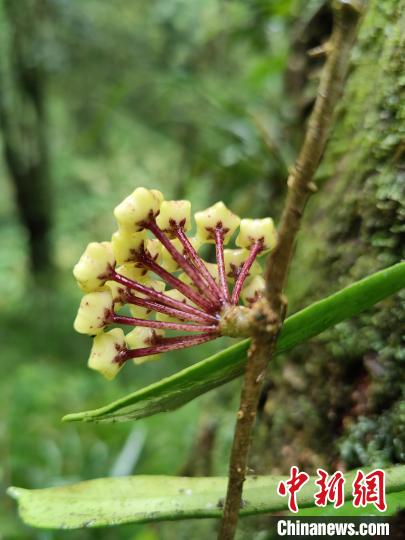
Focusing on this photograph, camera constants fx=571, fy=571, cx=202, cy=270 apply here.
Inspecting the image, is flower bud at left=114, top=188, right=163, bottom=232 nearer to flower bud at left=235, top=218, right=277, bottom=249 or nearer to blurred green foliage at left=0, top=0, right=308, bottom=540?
flower bud at left=235, top=218, right=277, bottom=249

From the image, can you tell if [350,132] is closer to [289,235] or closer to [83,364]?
[289,235]

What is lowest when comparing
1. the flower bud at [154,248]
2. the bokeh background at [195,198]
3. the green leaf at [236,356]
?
the green leaf at [236,356]

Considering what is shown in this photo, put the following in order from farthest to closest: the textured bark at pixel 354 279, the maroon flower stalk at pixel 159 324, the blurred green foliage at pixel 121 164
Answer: the blurred green foliage at pixel 121 164 < the textured bark at pixel 354 279 < the maroon flower stalk at pixel 159 324

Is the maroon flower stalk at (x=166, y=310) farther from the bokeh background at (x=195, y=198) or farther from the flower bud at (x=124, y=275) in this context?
the bokeh background at (x=195, y=198)

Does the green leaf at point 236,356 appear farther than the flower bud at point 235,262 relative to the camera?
No

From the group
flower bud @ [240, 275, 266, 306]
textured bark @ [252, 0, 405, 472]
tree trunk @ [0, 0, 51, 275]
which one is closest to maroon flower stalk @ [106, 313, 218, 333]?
flower bud @ [240, 275, 266, 306]

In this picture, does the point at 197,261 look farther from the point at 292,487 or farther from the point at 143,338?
the point at 292,487

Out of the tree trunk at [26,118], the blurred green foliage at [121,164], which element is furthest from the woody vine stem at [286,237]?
the tree trunk at [26,118]
